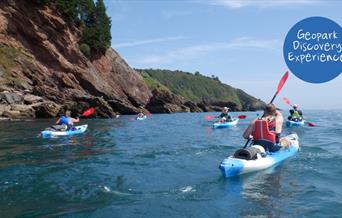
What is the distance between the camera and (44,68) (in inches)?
2109

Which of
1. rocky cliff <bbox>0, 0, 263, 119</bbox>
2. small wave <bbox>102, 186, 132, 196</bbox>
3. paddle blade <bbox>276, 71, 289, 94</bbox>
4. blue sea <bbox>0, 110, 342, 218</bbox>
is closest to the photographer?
blue sea <bbox>0, 110, 342, 218</bbox>

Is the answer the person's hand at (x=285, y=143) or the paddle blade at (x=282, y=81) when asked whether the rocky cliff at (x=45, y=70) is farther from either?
the person's hand at (x=285, y=143)

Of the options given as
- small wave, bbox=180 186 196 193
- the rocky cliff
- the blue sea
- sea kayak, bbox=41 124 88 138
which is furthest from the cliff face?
small wave, bbox=180 186 196 193

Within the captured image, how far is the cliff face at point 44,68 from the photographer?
153 feet

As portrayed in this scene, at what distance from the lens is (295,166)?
1376 centimetres

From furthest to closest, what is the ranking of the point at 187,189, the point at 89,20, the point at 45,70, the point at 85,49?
the point at 89,20, the point at 85,49, the point at 45,70, the point at 187,189

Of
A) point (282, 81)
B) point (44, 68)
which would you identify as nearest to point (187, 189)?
point (282, 81)

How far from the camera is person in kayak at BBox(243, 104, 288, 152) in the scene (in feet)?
42.3

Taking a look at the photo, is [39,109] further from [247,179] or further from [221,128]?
[247,179]

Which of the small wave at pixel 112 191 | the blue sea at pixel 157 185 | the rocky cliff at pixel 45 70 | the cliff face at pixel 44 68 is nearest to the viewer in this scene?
the blue sea at pixel 157 185

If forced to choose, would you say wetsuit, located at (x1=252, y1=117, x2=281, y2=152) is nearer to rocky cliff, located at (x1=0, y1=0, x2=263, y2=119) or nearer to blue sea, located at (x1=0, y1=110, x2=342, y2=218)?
blue sea, located at (x1=0, y1=110, x2=342, y2=218)

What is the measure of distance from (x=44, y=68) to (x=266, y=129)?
1808 inches

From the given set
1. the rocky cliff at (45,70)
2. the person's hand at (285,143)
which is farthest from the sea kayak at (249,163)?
the rocky cliff at (45,70)

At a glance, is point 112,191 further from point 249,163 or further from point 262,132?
point 262,132
